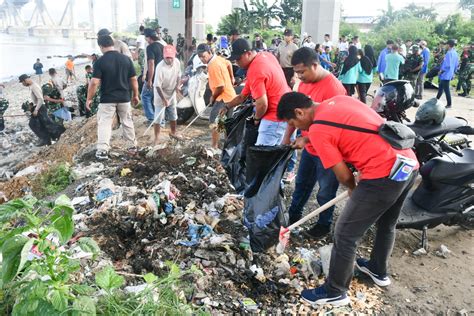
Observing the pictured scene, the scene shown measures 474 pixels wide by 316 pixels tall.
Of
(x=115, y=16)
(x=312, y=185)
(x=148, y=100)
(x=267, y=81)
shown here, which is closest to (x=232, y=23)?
(x=148, y=100)

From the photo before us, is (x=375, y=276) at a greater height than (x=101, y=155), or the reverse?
(x=101, y=155)

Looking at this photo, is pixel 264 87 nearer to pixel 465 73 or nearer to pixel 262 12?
pixel 465 73

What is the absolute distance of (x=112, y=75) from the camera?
579 cm

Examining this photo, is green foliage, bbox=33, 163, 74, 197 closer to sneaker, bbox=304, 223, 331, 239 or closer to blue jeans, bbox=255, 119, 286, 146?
blue jeans, bbox=255, 119, 286, 146

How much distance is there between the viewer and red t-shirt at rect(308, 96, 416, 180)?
8.32ft

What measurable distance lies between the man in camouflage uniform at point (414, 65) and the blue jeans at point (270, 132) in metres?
7.56

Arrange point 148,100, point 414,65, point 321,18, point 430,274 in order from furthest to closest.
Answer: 1. point 321,18
2. point 414,65
3. point 148,100
4. point 430,274

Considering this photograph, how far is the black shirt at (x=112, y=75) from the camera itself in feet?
18.9

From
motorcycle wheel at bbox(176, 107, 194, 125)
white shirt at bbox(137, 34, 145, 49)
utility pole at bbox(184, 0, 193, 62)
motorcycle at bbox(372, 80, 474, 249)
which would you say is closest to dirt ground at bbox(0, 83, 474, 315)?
motorcycle at bbox(372, 80, 474, 249)

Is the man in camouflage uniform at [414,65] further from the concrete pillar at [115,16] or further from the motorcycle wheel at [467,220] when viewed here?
the concrete pillar at [115,16]

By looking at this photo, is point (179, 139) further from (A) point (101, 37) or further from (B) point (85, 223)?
(B) point (85, 223)

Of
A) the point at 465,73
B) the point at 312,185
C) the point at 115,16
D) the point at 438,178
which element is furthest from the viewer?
the point at 115,16

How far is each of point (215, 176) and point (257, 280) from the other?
2.03 m

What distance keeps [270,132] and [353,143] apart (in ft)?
5.69
